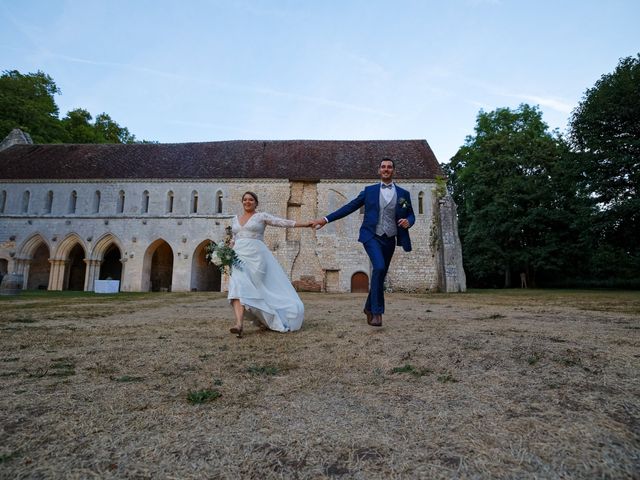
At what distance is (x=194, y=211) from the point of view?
2552 centimetres

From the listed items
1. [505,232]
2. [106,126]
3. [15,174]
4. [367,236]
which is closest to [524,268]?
[505,232]

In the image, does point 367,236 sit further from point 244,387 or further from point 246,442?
point 246,442

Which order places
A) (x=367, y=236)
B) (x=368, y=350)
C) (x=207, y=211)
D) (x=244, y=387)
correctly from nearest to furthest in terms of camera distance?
(x=244, y=387)
(x=368, y=350)
(x=367, y=236)
(x=207, y=211)

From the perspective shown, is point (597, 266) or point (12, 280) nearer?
point (12, 280)

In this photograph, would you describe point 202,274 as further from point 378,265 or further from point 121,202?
point 378,265

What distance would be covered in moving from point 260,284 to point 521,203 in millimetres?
27811

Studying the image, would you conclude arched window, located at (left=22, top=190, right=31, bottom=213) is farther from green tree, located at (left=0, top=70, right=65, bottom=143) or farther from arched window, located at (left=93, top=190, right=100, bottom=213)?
green tree, located at (left=0, top=70, right=65, bottom=143)

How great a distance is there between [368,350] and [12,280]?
1916 centimetres

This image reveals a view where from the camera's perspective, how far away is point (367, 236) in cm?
553

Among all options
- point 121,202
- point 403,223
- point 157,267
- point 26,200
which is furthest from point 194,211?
point 403,223

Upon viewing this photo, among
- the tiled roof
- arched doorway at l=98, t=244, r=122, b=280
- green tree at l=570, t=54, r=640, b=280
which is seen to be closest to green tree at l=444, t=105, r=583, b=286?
green tree at l=570, t=54, r=640, b=280

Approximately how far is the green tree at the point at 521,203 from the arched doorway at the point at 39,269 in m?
33.1

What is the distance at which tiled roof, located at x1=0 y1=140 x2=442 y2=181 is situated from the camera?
82.8 ft

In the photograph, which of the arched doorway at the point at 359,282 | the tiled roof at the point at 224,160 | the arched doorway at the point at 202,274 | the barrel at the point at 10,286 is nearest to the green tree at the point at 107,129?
the tiled roof at the point at 224,160
